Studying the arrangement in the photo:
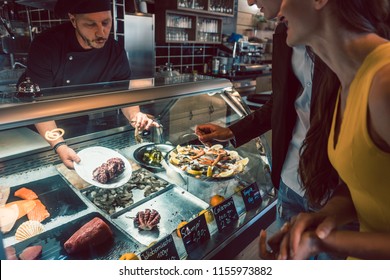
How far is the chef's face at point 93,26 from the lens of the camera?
2088 millimetres

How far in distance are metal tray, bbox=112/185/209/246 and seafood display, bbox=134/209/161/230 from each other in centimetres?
2

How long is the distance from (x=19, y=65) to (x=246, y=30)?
5603 millimetres

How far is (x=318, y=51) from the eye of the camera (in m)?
0.92

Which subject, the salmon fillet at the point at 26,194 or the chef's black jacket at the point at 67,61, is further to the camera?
the chef's black jacket at the point at 67,61

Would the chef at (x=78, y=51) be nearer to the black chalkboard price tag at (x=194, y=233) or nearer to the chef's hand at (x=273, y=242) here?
the black chalkboard price tag at (x=194, y=233)

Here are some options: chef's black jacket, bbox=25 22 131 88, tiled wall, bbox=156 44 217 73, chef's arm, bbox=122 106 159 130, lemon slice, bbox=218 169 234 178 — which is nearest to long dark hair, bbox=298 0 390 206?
lemon slice, bbox=218 169 234 178

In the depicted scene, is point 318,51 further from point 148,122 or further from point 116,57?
point 116,57

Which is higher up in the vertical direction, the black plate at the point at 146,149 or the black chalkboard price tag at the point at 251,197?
the black plate at the point at 146,149

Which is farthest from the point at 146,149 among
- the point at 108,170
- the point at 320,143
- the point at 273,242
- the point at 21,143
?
the point at 273,242

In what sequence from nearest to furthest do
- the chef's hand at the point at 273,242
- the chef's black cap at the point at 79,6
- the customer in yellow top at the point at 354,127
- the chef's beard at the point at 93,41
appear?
the customer in yellow top at the point at 354,127 < the chef's hand at the point at 273,242 < the chef's black cap at the point at 79,6 < the chef's beard at the point at 93,41

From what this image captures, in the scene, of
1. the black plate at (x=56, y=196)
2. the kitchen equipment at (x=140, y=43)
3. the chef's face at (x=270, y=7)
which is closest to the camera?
the chef's face at (x=270, y=7)

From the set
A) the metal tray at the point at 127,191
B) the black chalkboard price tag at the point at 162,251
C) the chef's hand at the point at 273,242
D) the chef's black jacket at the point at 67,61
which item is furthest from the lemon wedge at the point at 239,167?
the chef's black jacket at the point at 67,61

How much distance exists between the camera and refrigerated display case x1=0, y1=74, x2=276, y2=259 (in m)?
1.21

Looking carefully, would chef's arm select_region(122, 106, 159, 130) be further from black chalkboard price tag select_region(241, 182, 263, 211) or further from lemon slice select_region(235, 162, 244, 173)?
black chalkboard price tag select_region(241, 182, 263, 211)
